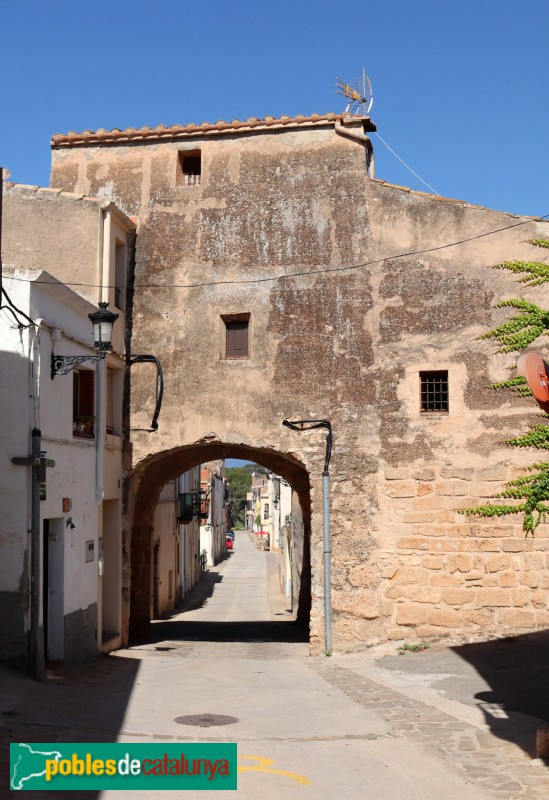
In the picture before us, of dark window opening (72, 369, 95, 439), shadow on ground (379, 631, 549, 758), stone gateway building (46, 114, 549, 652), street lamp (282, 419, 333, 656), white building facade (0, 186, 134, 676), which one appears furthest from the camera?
street lamp (282, 419, 333, 656)

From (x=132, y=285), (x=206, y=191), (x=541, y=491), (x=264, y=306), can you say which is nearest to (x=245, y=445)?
(x=264, y=306)

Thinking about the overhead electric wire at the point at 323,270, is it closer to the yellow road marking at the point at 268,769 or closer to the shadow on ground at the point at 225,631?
the shadow on ground at the point at 225,631

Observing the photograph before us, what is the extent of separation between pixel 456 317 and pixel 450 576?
4352 millimetres

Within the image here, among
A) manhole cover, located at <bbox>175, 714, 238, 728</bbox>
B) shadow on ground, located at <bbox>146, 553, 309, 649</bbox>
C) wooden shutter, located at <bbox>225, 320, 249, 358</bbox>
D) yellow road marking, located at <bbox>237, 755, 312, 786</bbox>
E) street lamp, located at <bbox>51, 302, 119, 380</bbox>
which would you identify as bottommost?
shadow on ground, located at <bbox>146, 553, 309, 649</bbox>

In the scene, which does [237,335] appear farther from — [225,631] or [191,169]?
[225,631]

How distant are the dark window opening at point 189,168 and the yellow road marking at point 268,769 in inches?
443

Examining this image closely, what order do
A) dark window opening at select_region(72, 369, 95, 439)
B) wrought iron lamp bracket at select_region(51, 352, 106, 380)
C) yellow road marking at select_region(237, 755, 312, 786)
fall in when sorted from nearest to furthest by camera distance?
yellow road marking at select_region(237, 755, 312, 786) → wrought iron lamp bracket at select_region(51, 352, 106, 380) → dark window opening at select_region(72, 369, 95, 439)

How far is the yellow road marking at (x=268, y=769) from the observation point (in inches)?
291

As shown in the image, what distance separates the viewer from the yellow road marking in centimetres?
739

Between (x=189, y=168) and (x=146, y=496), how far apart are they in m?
6.51

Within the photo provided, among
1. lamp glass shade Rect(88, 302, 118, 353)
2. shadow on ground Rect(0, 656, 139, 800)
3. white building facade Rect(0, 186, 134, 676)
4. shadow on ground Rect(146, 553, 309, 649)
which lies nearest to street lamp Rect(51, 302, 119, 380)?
lamp glass shade Rect(88, 302, 118, 353)

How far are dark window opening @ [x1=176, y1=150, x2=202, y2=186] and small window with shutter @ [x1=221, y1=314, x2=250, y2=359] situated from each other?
2.64 m
